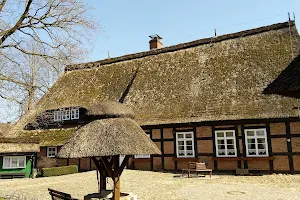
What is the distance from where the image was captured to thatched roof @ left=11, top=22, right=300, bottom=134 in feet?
47.6

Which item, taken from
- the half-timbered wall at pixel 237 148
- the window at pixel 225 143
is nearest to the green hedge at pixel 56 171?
the half-timbered wall at pixel 237 148

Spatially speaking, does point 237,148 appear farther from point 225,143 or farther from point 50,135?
point 50,135

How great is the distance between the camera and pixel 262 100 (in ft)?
46.0

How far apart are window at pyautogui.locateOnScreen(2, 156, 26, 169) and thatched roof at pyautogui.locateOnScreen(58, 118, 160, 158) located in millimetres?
12611

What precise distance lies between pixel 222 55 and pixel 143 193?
11.4 meters

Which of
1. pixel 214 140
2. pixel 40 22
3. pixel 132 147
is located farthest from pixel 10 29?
pixel 214 140

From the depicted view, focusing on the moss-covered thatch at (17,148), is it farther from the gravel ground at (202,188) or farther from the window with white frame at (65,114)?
the gravel ground at (202,188)

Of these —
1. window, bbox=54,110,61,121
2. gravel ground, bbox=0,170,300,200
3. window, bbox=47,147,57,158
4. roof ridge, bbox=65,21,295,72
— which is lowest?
gravel ground, bbox=0,170,300,200

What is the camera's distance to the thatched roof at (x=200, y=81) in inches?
571

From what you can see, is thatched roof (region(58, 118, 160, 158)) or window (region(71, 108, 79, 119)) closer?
thatched roof (region(58, 118, 160, 158))

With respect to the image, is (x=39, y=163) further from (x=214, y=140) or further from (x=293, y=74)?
(x=293, y=74)

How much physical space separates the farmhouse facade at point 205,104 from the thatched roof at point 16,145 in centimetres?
88

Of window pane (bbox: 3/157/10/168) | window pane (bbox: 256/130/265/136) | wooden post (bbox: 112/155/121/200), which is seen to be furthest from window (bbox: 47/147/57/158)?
window pane (bbox: 256/130/265/136)

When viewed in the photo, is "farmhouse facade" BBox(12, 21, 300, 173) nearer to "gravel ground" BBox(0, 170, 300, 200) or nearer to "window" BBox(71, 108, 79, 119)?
"window" BBox(71, 108, 79, 119)
